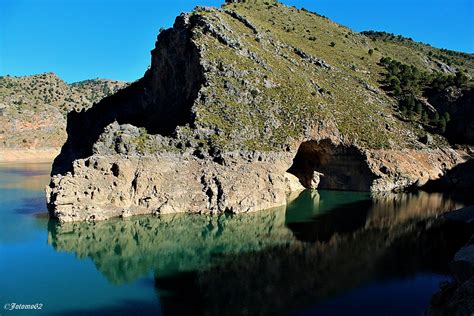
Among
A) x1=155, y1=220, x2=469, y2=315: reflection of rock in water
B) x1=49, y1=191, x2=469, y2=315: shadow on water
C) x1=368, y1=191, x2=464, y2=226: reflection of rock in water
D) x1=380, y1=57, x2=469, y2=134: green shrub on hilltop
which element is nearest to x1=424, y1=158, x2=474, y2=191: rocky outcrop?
x1=368, y1=191, x2=464, y2=226: reflection of rock in water

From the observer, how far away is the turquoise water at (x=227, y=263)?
24.0 m

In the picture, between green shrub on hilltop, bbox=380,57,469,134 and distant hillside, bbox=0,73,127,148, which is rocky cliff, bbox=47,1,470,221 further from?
distant hillside, bbox=0,73,127,148

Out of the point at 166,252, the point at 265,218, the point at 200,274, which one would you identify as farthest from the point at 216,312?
the point at 265,218

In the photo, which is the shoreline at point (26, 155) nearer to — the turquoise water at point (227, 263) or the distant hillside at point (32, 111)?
the distant hillside at point (32, 111)

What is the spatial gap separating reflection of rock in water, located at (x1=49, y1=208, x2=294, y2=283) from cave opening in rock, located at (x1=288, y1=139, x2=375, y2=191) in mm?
21546

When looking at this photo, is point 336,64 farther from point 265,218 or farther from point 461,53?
point 461,53

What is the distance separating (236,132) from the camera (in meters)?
54.0

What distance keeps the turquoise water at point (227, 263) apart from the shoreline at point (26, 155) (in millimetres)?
95845

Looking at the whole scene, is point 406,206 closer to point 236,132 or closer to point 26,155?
point 236,132

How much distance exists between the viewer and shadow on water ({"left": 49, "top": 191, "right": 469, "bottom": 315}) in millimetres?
25391

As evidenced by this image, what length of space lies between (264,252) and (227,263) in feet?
13.6

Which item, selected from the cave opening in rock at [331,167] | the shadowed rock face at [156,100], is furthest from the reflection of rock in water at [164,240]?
the cave opening in rock at [331,167]

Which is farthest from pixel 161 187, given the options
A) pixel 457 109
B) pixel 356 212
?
pixel 457 109

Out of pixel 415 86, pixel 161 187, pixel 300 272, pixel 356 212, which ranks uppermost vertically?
pixel 415 86
